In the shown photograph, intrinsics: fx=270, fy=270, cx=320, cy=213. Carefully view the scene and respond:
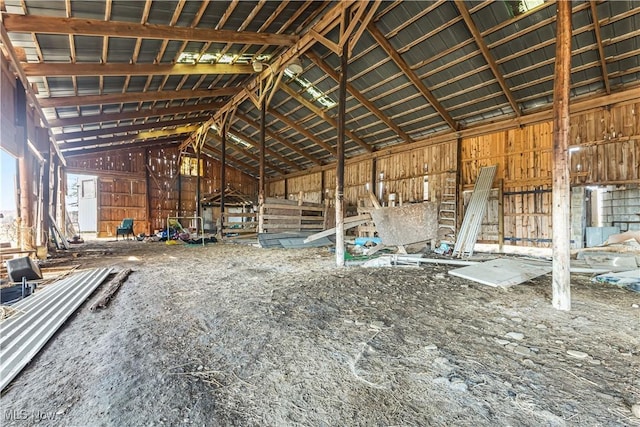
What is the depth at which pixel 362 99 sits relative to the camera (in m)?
9.68

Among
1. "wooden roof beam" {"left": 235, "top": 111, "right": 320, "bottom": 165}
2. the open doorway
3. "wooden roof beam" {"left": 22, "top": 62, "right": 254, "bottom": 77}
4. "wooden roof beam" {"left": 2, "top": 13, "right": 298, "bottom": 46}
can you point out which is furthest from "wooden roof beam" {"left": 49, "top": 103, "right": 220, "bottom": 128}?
the open doorway

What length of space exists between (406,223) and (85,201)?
58.9 feet

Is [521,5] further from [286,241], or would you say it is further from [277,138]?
[277,138]

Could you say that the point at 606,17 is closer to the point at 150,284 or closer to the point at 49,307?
the point at 150,284

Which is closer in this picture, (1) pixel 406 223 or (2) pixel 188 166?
(1) pixel 406 223

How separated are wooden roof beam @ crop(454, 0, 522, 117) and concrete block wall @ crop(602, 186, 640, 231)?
3.29 m

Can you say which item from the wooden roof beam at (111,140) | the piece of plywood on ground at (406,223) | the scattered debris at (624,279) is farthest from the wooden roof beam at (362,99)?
the wooden roof beam at (111,140)

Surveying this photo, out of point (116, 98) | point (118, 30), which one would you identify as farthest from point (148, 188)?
point (118, 30)

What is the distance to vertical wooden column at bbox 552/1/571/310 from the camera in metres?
3.31

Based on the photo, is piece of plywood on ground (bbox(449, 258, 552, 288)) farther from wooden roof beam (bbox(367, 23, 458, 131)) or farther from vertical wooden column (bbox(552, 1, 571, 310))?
wooden roof beam (bbox(367, 23, 458, 131))

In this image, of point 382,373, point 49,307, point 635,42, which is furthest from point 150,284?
point 635,42

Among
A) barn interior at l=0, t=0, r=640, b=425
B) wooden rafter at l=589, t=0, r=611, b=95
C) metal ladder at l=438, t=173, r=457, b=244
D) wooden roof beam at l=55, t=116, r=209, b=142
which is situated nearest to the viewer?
barn interior at l=0, t=0, r=640, b=425

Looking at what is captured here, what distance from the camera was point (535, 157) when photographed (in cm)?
830

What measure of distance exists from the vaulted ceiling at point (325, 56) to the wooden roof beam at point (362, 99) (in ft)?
Answer: 0.15
